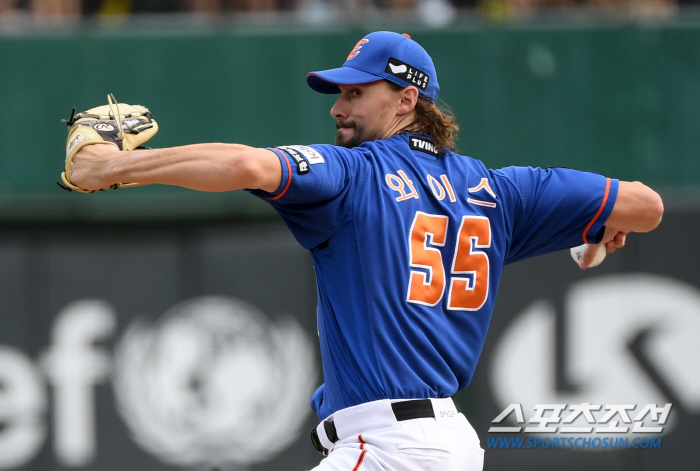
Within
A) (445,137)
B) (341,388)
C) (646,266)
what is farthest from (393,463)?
(646,266)

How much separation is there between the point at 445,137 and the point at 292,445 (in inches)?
154

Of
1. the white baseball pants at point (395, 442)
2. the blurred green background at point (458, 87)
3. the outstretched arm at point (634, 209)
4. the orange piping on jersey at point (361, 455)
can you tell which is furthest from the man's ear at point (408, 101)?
the blurred green background at point (458, 87)

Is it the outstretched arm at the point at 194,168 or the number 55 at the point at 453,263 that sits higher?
the outstretched arm at the point at 194,168

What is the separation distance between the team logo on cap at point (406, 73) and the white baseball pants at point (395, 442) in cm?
119

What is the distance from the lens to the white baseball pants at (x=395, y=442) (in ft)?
9.89

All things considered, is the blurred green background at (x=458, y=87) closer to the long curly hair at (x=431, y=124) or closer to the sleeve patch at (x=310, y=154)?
the long curly hair at (x=431, y=124)

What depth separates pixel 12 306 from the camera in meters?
6.84

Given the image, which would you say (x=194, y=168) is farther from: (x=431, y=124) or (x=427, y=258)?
(x=431, y=124)

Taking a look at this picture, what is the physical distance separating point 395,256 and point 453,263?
25 cm

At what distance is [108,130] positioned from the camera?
309cm

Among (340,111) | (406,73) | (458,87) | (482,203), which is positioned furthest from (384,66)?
(458,87)

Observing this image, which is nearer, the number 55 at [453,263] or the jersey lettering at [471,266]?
the number 55 at [453,263]

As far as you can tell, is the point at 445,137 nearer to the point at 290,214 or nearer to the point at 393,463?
the point at 290,214

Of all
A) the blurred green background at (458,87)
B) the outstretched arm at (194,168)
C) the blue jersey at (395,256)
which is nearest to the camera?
the outstretched arm at (194,168)
